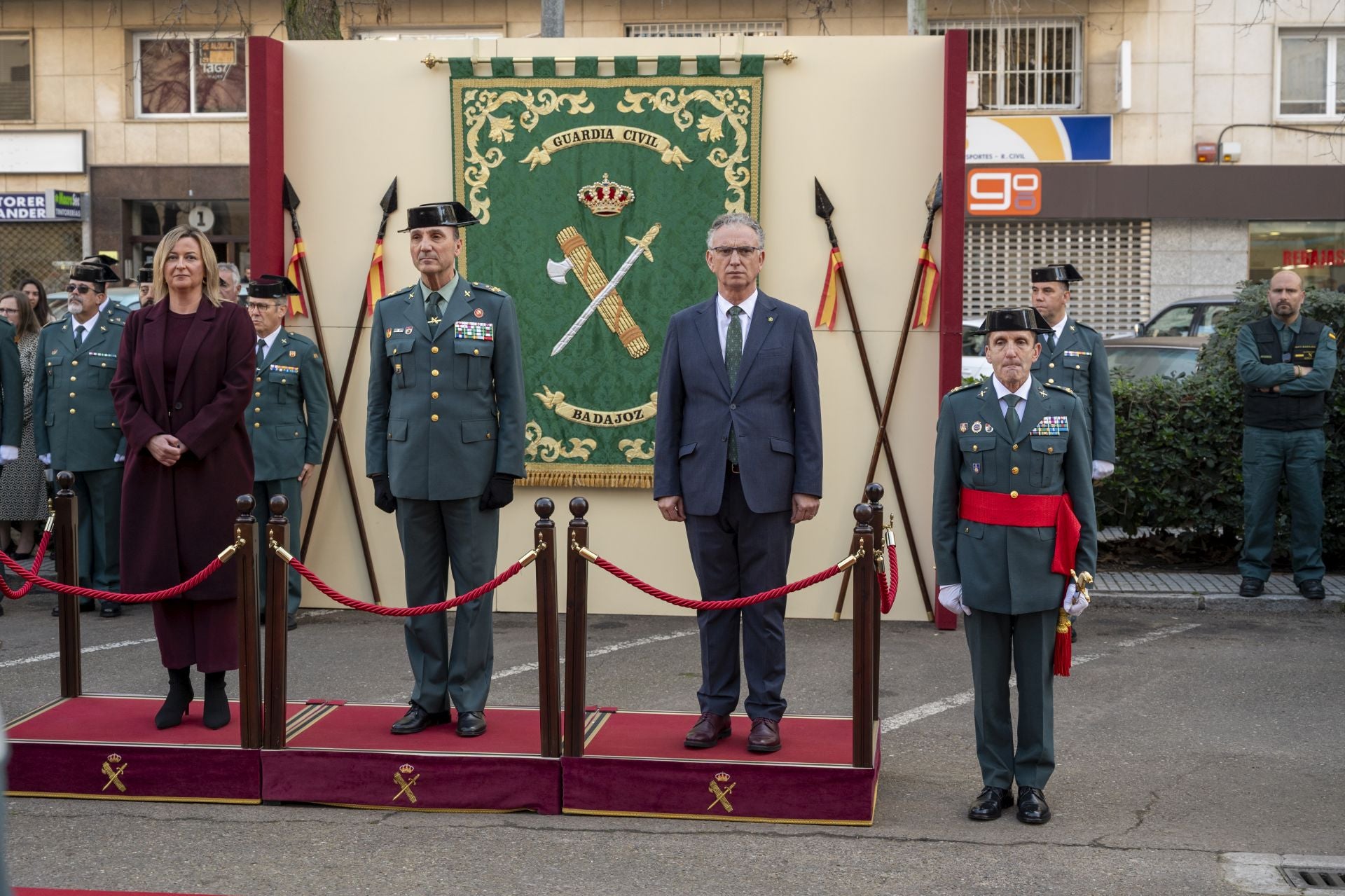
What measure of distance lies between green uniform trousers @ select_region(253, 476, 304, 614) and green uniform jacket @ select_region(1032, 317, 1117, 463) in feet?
14.1

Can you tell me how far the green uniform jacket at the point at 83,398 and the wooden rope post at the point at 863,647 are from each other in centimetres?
586

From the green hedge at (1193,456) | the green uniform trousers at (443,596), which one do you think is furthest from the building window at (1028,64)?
the green uniform trousers at (443,596)

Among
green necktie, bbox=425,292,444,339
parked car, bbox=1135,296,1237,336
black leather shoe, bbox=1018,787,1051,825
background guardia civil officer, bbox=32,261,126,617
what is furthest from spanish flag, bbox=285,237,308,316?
parked car, bbox=1135,296,1237,336

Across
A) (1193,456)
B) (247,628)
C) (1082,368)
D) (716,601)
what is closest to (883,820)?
(716,601)

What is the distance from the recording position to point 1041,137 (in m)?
21.9

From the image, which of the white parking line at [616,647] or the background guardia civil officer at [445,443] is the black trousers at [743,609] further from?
the white parking line at [616,647]

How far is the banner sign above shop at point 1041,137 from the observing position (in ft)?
71.4

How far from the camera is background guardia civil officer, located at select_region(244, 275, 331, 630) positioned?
8477 mm

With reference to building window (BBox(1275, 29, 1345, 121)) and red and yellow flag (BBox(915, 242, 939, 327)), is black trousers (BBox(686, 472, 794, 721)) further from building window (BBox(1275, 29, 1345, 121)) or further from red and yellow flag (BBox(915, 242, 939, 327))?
building window (BBox(1275, 29, 1345, 121))

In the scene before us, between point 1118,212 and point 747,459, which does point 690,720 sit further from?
point 1118,212

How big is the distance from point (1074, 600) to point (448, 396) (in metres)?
2.51

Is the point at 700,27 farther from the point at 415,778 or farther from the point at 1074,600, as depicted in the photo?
the point at 415,778

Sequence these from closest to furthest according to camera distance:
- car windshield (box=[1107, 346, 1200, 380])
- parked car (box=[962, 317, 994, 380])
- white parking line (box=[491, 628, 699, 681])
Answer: white parking line (box=[491, 628, 699, 681]), car windshield (box=[1107, 346, 1200, 380]), parked car (box=[962, 317, 994, 380])

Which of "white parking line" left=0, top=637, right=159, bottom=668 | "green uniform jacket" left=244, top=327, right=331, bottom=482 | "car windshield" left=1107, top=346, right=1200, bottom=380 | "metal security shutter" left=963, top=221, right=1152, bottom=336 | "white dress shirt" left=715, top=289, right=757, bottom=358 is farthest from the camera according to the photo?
"metal security shutter" left=963, top=221, right=1152, bottom=336
